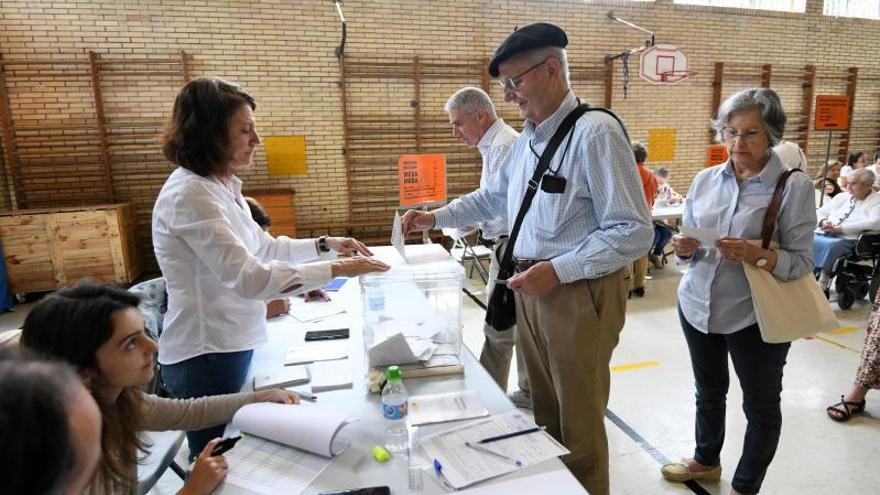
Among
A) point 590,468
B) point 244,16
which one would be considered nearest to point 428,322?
point 590,468

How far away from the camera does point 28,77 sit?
6840mm

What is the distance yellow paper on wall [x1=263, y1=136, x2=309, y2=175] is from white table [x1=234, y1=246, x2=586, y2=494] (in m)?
5.76

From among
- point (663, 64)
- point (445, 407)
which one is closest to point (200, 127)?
point (445, 407)

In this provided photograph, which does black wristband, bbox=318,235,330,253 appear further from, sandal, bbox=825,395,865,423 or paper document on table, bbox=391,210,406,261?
sandal, bbox=825,395,865,423

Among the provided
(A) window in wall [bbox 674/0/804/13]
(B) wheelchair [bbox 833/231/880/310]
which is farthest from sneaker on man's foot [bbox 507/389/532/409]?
(A) window in wall [bbox 674/0/804/13]

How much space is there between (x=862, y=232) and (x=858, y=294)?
0.79 metres

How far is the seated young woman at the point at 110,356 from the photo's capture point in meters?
1.22

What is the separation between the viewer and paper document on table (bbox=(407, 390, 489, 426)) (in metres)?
1.52

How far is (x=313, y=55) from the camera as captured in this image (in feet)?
25.1

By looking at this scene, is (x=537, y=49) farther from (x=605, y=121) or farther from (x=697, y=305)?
(x=697, y=305)

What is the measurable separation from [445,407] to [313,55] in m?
7.33

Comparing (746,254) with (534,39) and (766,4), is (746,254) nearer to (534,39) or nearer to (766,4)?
(534,39)

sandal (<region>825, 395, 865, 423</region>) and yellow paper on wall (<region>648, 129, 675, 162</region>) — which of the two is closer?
sandal (<region>825, 395, 865, 423</region>)

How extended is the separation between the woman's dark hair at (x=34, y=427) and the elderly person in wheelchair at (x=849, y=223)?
249 inches
